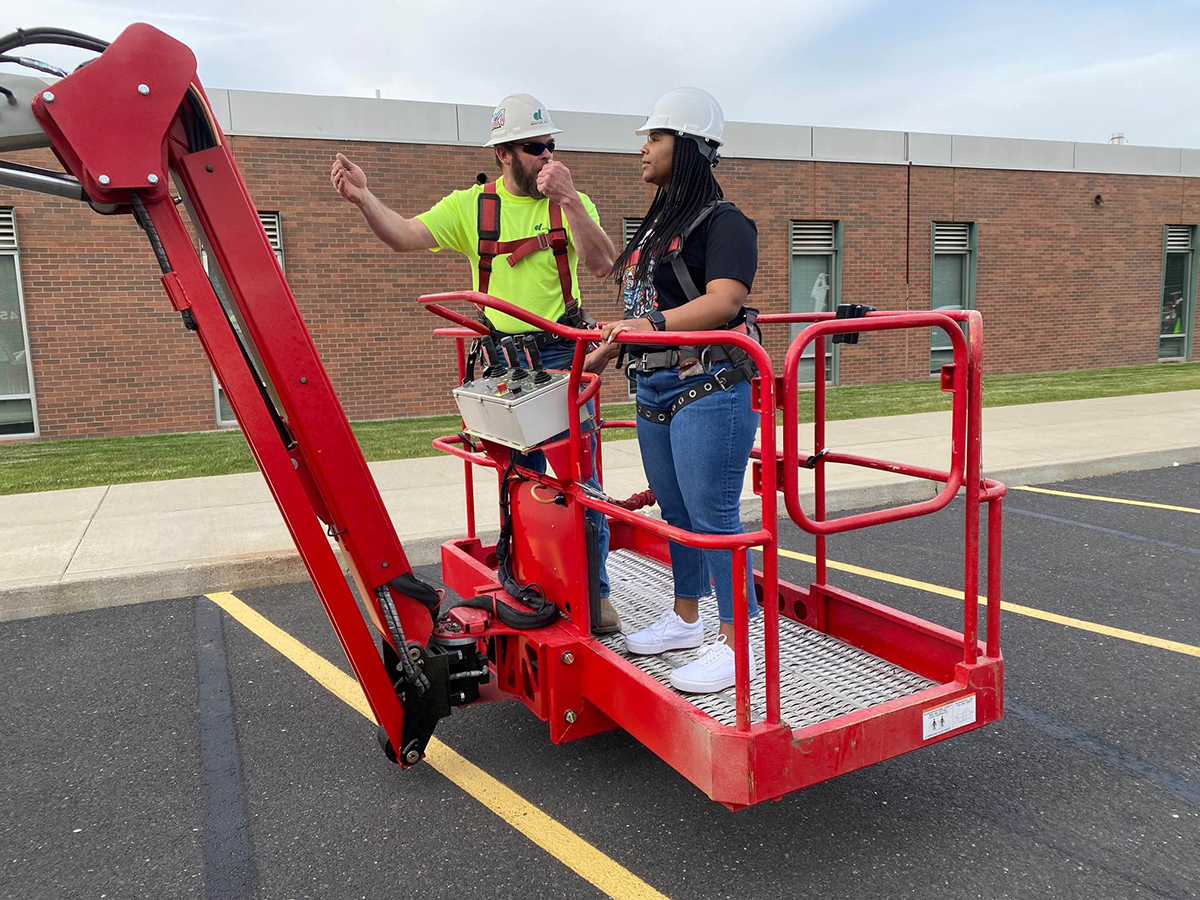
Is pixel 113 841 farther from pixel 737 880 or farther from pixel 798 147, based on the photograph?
pixel 798 147

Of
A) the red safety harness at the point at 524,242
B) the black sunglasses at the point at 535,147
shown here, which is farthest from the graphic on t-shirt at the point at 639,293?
the black sunglasses at the point at 535,147

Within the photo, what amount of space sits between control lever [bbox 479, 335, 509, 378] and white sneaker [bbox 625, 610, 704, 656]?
1.06 m

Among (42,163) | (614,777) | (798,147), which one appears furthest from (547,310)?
(798,147)

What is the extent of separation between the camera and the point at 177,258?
8.04 ft

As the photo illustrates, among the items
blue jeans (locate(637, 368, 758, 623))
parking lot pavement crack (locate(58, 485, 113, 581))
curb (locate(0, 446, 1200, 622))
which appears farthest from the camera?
parking lot pavement crack (locate(58, 485, 113, 581))

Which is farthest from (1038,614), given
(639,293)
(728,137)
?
(728,137)

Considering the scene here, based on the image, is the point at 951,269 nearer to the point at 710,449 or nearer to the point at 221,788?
the point at 710,449

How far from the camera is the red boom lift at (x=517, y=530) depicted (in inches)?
90.2

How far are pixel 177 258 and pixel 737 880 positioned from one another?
7.61ft

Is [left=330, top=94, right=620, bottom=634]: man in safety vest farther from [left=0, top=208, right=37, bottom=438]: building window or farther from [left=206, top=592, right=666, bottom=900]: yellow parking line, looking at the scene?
[left=0, top=208, right=37, bottom=438]: building window

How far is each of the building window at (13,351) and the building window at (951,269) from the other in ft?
45.7

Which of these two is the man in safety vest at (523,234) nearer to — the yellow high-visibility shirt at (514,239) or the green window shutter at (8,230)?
the yellow high-visibility shirt at (514,239)

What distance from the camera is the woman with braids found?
2686mm

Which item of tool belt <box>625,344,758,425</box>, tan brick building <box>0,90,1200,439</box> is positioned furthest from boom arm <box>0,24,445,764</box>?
tan brick building <box>0,90,1200,439</box>
